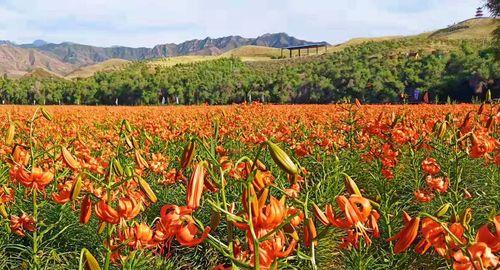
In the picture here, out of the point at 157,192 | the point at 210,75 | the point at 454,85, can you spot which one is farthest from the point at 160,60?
the point at 157,192

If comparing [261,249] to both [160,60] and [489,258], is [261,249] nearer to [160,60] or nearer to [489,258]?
[489,258]

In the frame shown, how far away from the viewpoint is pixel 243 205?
139 centimetres

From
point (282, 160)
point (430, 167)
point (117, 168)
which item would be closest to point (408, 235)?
point (282, 160)

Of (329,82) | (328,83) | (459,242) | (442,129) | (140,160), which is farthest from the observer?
(329,82)

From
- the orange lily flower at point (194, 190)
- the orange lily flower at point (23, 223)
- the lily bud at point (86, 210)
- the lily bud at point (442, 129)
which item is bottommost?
the orange lily flower at point (23, 223)

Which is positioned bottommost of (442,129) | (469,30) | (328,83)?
(328,83)

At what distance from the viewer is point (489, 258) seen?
1.27 m

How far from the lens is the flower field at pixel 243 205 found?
1.44m

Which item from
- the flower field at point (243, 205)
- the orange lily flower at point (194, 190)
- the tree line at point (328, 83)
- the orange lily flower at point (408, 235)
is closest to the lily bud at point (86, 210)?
the flower field at point (243, 205)

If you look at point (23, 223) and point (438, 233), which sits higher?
point (438, 233)

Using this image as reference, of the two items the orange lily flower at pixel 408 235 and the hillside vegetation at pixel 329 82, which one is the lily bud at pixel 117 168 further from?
the hillside vegetation at pixel 329 82

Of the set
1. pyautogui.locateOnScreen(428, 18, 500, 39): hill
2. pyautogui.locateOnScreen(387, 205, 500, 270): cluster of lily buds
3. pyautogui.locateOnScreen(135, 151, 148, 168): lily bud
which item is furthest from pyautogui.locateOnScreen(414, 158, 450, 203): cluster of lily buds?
pyautogui.locateOnScreen(428, 18, 500, 39): hill

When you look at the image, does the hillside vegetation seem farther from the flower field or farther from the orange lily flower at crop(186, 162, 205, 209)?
the orange lily flower at crop(186, 162, 205, 209)

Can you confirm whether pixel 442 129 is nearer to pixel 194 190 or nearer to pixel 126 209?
pixel 126 209
